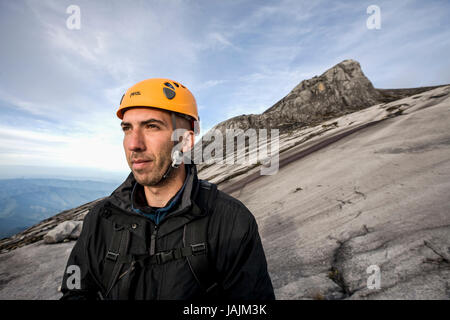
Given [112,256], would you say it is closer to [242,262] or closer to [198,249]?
[198,249]

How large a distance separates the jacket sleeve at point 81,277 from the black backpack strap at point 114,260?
243mm

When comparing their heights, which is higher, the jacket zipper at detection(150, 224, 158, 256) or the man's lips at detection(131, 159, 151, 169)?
the man's lips at detection(131, 159, 151, 169)

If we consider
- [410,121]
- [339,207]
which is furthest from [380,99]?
[339,207]

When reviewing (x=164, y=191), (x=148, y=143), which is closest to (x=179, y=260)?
(x=164, y=191)

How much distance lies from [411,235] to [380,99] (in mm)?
47131

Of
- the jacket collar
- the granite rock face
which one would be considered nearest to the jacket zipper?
the jacket collar

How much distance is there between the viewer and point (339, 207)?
6.66 meters

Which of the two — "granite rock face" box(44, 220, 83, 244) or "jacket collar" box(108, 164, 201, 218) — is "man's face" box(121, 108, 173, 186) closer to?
"jacket collar" box(108, 164, 201, 218)

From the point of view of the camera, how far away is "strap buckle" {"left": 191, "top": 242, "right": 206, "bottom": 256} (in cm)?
267

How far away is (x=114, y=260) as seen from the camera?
9.02 feet

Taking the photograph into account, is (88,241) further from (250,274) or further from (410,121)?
(410,121)

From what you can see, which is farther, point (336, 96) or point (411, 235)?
point (336, 96)

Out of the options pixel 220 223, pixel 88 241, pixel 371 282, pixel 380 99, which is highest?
pixel 380 99

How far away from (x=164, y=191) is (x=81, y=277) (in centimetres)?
168
